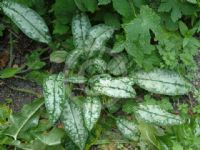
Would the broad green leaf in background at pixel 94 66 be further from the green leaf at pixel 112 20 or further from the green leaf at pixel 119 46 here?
the green leaf at pixel 112 20

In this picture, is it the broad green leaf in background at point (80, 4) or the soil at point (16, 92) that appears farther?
the soil at point (16, 92)

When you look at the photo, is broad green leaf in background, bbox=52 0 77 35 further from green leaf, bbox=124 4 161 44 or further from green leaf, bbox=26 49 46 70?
green leaf, bbox=124 4 161 44

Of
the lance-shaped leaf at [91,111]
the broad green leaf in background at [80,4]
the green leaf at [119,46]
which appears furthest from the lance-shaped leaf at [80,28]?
the lance-shaped leaf at [91,111]

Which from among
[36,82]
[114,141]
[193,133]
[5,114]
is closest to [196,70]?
[193,133]

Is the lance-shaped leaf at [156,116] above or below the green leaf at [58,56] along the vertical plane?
below

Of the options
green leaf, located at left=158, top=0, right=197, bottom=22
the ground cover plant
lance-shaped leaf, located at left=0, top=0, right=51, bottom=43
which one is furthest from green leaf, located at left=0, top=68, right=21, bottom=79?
green leaf, located at left=158, top=0, right=197, bottom=22

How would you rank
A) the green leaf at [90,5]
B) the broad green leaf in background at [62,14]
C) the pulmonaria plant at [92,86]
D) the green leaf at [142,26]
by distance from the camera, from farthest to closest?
the broad green leaf in background at [62,14] → the green leaf at [90,5] → the pulmonaria plant at [92,86] → the green leaf at [142,26]

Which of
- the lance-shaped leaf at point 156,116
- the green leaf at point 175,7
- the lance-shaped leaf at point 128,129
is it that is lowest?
the lance-shaped leaf at point 128,129

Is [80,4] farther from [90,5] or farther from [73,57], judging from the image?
[73,57]

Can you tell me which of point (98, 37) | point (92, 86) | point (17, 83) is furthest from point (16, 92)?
point (98, 37)
